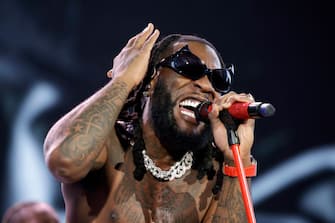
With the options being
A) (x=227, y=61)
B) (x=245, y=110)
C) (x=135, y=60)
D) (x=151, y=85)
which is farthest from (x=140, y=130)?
(x=227, y=61)

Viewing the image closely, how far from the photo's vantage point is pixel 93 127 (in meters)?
2.17

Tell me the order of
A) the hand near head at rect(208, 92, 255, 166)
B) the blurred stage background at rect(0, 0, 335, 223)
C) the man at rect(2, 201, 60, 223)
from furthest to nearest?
the blurred stage background at rect(0, 0, 335, 223)
the man at rect(2, 201, 60, 223)
the hand near head at rect(208, 92, 255, 166)

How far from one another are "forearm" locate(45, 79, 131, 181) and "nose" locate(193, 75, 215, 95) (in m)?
0.30

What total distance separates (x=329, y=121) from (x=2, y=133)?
215cm

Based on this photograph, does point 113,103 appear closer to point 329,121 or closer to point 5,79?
point 5,79

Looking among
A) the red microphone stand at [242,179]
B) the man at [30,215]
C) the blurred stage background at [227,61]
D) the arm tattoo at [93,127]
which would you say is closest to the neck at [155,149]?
the arm tattoo at [93,127]

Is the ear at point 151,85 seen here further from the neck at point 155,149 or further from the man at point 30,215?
the man at point 30,215

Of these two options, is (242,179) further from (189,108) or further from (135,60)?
(135,60)

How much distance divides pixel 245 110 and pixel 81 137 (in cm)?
58

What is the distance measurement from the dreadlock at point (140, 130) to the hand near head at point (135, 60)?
0.36 ft

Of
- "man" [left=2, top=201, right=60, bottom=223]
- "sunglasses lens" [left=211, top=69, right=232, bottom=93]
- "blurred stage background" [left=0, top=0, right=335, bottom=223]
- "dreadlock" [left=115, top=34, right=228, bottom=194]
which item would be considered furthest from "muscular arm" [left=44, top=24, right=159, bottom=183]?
"blurred stage background" [left=0, top=0, right=335, bottom=223]

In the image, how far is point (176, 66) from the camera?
96.1 inches

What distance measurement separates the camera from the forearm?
7.00 ft

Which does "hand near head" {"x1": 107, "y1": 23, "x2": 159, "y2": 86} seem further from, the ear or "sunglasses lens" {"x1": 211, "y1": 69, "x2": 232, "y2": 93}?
"sunglasses lens" {"x1": 211, "y1": 69, "x2": 232, "y2": 93}
